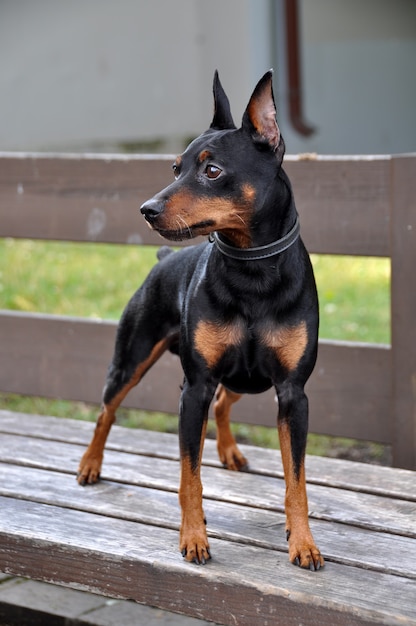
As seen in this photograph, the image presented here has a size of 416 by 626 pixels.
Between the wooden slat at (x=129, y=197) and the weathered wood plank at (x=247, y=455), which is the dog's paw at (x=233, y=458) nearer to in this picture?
the weathered wood plank at (x=247, y=455)

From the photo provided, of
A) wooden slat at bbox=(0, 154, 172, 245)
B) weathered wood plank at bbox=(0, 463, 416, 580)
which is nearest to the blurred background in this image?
wooden slat at bbox=(0, 154, 172, 245)

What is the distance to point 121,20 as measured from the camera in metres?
10.7

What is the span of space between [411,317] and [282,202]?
1225 millimetres

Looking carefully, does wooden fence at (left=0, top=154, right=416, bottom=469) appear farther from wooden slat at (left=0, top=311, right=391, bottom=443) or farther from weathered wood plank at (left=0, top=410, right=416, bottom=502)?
weathered wood plank at (left=0, top=410, right=416, bottom=502)

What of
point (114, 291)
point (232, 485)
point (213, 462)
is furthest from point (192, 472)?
point (114, 291)

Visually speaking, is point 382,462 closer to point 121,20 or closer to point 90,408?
point 90,408

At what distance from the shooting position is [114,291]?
7.32 meters

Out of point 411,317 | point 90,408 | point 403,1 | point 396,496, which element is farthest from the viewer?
point 403,1

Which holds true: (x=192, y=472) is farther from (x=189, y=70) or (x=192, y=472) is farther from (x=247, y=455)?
(x=189, y=70)

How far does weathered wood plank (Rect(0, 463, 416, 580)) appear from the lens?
2.91 m

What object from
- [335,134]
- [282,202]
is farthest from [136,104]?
[282,202]

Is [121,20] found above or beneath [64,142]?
above

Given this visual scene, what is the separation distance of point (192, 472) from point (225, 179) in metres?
0.88

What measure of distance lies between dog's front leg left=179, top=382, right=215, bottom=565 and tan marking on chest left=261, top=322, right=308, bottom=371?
0.24m
